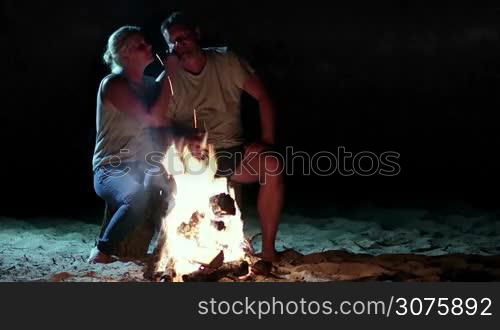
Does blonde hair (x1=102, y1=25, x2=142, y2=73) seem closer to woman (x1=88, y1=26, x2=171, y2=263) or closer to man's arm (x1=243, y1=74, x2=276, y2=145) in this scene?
woman (x1=88, y1=26, x2=171, y2=263)

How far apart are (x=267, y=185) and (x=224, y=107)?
0.56 metres

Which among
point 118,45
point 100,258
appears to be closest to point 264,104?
point 118,45

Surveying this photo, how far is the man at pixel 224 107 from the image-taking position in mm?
4391

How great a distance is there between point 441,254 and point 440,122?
4.49 m

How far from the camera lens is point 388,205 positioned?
6227mm

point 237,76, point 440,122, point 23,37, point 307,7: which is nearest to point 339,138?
point 440,122

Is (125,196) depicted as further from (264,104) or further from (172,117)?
(264,104)

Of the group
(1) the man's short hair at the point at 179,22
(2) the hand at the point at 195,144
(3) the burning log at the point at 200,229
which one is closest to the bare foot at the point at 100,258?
(3) the burning log at the point at 200,229

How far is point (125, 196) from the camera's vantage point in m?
4.47

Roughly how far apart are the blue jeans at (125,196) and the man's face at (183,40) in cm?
80

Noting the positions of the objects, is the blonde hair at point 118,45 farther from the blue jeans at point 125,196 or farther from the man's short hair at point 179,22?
the blue jeans at point 125,196

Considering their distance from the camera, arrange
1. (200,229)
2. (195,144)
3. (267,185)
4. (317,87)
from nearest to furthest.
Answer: (200,229) → (195,144) → (267,185) → (317,87)

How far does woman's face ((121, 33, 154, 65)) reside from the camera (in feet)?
14.9

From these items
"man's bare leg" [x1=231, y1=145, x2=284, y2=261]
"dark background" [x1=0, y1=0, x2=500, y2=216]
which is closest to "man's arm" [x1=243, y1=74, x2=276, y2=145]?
"man's bare leg" [x1=231, y1=145, x2=284, y2=261]
